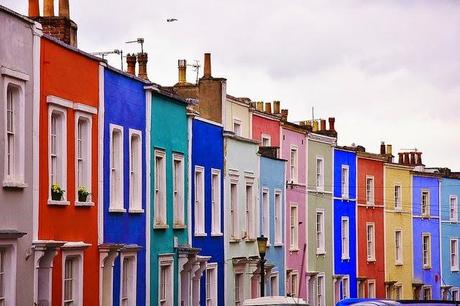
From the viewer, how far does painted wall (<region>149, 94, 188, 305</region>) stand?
127ft

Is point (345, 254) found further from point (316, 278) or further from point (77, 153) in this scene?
point (77, 153)

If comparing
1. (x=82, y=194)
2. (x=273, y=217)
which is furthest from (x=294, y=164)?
(x=82, y=194)

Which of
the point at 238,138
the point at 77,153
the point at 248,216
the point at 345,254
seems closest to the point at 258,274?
the point at 248,216

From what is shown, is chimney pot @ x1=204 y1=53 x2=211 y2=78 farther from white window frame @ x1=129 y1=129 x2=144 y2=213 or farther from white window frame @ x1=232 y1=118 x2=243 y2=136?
white window frame @ x1=129 y1=129 x2=144 y2=213

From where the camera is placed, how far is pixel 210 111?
165ft

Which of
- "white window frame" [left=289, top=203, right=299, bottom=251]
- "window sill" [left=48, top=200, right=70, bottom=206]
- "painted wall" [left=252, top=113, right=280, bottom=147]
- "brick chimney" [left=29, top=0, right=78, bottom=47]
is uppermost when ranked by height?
"brick chimney" [left=29, top=0, right=78, bottom=47]

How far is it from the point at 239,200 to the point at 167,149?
382 inches

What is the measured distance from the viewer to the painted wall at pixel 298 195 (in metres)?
57.2

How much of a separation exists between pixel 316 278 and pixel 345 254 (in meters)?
5.34

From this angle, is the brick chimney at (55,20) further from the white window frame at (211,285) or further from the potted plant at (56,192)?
the white window frame at (211,285)

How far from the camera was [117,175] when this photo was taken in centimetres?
3547

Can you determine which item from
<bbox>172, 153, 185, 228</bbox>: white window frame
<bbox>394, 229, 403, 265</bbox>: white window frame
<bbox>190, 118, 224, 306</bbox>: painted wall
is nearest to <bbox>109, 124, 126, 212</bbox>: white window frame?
<bbox>172, 153, 185, 228</bbox>: white window frame

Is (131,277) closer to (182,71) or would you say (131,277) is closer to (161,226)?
(161,226)

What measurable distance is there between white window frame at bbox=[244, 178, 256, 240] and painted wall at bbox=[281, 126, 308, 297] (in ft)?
18.4
